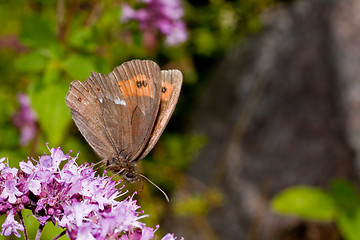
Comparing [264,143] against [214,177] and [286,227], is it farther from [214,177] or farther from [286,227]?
[286,227]

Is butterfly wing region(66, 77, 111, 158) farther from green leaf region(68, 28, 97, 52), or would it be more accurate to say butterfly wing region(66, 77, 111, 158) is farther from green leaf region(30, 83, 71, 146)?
green leaf region(68, 28, 97, 52)

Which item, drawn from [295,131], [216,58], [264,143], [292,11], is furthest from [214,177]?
[292,11]

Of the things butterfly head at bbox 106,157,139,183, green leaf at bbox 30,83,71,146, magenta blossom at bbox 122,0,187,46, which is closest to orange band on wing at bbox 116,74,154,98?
butterfly head at bbox 106,157,139,183

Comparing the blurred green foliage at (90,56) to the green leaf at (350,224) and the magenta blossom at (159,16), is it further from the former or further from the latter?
the green leaf at (350,224)

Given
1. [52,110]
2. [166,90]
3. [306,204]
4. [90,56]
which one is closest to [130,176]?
[166,90]

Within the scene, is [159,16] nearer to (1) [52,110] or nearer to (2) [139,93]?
(1) [52,110]

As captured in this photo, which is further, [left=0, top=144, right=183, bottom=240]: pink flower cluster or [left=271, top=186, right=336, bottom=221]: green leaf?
[left=271, top=186, right=336, bottom=221]: green leaf
